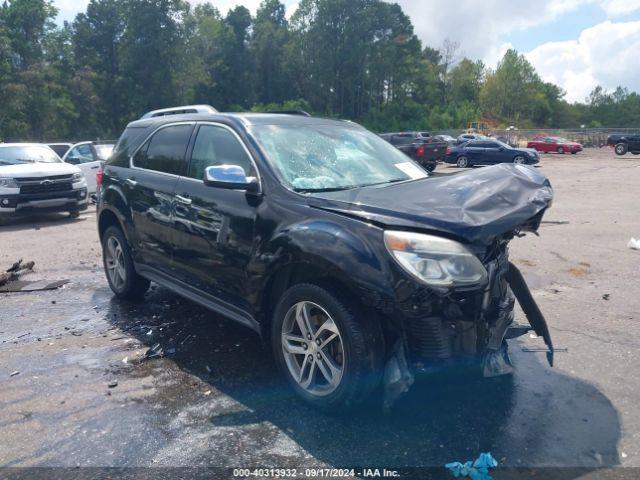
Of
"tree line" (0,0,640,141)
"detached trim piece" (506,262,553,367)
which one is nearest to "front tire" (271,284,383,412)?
"detached trim piece" (506,262,553,367)

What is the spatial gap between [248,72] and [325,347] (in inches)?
3160

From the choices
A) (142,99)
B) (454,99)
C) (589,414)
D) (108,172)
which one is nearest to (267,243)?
(589,414)

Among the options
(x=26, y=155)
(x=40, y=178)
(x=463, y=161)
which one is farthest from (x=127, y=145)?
(x=463, y=161)

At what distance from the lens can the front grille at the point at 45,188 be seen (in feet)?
38.8

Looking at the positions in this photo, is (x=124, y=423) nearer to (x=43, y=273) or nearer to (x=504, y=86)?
(x=43, y=273)

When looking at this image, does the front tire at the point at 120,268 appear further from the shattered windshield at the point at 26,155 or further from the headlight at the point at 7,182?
the shattered windshield at the point at 26,155

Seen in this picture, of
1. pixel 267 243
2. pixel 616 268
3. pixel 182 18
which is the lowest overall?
pixel 616 268

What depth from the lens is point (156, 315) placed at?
18.3 feet

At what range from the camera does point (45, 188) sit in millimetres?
12047

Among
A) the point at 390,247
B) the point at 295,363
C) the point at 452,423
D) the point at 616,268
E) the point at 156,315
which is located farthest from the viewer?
the point at 616,268

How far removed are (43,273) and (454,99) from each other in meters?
103

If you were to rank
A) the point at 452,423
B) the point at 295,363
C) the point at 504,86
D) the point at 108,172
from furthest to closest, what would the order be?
the point at 504,86, the point at 108,172, the point at 295,363, the point at 452,423

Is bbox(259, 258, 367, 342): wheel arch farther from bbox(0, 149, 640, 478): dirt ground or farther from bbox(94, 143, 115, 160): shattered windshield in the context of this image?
bbox(94, 143, 115, 160): shattered windshield

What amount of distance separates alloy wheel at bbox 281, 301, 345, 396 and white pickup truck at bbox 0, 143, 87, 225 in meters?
10.1
